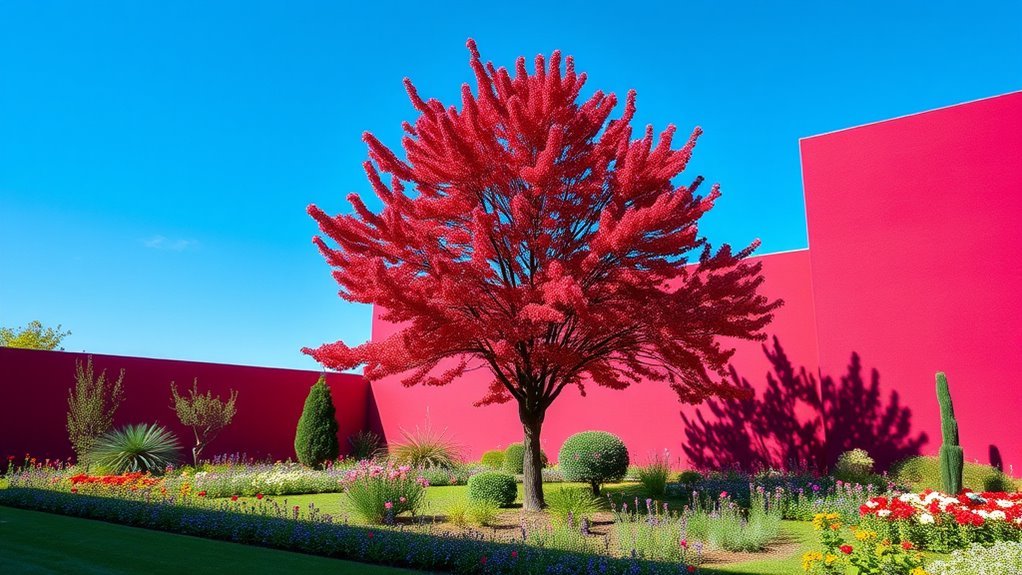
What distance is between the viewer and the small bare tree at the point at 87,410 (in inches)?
547

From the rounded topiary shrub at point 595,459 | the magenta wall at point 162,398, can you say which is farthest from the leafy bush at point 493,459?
the magenta wall at point 162,398

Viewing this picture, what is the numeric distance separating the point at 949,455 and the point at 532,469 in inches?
273

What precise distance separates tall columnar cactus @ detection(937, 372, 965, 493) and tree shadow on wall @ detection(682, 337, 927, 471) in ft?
4.96

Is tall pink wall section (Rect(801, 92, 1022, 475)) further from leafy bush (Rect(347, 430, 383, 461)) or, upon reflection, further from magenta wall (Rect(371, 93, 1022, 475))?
leafy bush (Rect(347, 430, 383, 461))

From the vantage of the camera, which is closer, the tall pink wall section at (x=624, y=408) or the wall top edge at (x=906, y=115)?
the wall top edge at (x=906, y=115)

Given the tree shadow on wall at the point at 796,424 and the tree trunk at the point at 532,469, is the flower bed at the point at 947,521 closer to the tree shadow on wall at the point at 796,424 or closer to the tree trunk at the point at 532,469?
the tree trunk at the point at 532,469

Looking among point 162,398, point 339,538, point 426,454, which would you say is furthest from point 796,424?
point 162,398

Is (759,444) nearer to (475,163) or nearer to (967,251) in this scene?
(967,251)

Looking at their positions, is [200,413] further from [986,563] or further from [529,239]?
[986,563]

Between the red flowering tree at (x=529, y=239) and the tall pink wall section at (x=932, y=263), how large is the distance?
190 inches

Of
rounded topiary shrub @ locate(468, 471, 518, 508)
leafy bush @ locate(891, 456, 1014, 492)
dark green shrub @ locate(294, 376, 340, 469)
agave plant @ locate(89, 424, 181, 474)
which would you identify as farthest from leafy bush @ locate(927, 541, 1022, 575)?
dark green shrub @ locate(294, 376, 340, 469)

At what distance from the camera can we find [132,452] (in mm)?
14047

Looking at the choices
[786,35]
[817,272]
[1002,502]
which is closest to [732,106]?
[786,35]

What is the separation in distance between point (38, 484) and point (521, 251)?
9639 mm
